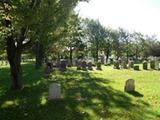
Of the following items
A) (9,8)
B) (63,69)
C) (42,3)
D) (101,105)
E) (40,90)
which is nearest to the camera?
(101,105)

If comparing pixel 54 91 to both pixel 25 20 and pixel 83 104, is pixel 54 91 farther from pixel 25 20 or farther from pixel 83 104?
pixel 25 20

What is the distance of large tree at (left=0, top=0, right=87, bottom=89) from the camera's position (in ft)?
59.3

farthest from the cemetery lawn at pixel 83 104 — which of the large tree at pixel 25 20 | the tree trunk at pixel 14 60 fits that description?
the large tree at pixel 25 20

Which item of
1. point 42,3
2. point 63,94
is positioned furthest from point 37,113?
point 42,3

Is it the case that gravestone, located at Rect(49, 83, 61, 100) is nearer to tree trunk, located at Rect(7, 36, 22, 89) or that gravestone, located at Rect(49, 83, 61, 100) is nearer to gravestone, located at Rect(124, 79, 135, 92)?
gravestone, located at Rect(124, 79, 135, 92)

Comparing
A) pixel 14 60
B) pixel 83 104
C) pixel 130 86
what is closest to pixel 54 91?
pixel 83 104

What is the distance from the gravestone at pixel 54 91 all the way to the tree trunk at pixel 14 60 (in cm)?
485

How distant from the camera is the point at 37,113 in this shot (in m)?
14.4

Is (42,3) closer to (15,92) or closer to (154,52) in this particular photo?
(15,92)

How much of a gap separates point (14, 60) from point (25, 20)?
323cm

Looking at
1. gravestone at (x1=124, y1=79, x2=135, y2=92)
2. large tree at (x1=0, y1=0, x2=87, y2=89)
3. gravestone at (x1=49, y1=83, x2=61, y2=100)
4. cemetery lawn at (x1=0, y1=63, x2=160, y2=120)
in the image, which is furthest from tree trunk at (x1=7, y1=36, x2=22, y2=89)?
gravestone at (x1=124, y1=79, x2=135, y2=92)

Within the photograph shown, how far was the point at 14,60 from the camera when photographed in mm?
20578

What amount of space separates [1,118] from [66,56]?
224 ft

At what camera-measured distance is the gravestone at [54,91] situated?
54.2 feet
